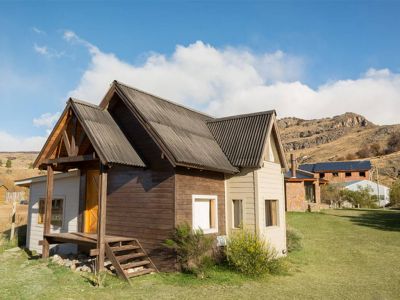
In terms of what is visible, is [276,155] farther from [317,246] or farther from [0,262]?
[0,262]

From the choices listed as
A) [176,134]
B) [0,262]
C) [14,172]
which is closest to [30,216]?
[0,262]

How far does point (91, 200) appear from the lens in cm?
1481

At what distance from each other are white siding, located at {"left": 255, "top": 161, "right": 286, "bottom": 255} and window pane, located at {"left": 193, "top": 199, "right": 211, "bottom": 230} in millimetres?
2012

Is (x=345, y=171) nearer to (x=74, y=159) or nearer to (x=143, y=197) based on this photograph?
(x=143, y=197)

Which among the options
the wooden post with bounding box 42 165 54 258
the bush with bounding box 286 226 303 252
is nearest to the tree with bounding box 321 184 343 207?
the bush with bounding box 286 226 303 252

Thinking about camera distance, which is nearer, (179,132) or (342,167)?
(179,132)

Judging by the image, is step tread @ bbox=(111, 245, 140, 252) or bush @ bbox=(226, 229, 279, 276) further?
bush @ bbox=(226, 229, 279, 276)

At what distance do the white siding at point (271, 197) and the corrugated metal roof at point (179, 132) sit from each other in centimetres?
134

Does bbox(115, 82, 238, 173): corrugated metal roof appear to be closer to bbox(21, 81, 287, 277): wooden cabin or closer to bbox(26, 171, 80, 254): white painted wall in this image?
bbox(21, 81, 287, 277): wooden cabin

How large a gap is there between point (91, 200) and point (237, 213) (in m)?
6.44

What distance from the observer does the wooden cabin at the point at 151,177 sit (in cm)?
1175

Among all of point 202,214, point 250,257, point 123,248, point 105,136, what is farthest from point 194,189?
point 105,136

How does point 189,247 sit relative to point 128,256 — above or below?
above

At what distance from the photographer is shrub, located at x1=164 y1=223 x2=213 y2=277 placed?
434 inches
